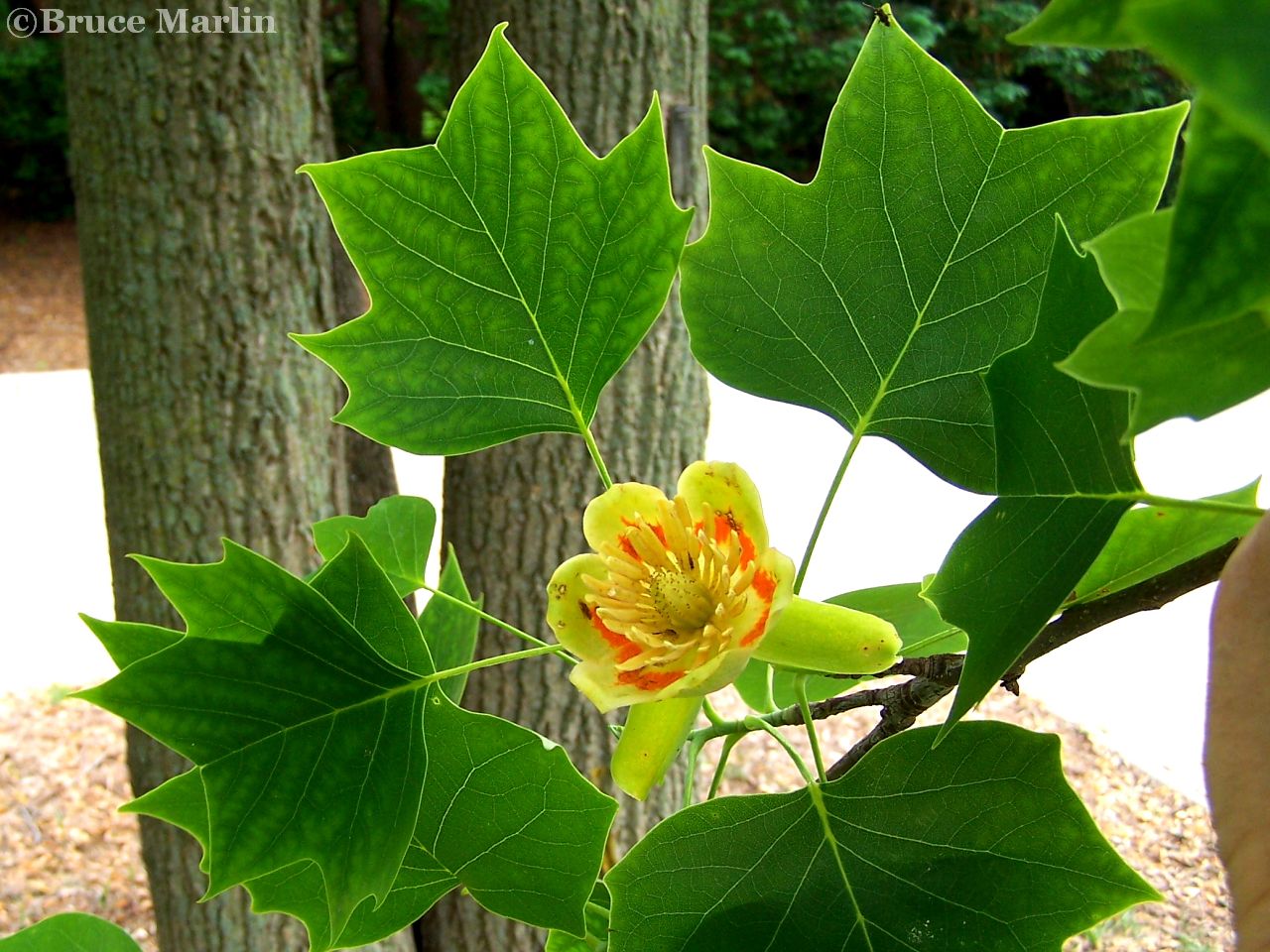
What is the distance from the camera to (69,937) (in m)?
0.60

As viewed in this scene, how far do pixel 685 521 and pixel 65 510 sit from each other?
5.03 meters

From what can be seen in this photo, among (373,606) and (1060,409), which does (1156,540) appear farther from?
(373,606)

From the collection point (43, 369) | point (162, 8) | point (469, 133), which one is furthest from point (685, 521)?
point (43, 369)

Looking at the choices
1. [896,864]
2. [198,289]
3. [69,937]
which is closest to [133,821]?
[198,289]

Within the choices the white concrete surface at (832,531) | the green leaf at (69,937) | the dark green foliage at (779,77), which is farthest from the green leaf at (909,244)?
the dark green foliage at (779,77)

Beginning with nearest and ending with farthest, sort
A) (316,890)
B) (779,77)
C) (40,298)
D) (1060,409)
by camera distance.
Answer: (1060,409)
(316,890)
(40,298)
(779,77)

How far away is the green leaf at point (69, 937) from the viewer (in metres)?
0.58

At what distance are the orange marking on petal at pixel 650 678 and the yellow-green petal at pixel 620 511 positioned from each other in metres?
0.06

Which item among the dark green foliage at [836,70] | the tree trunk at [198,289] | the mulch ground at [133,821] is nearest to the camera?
the tree trunk at [198,289]

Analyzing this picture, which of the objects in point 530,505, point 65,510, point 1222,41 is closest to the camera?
point 1222,41

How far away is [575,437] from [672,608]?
130 cm

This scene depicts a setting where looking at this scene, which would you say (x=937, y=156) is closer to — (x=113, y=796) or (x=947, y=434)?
(x=947, y=434)

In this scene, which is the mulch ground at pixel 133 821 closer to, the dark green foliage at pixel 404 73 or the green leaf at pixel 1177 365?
the green leaf at pixel 1177 365

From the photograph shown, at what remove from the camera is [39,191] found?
28.2 ft
